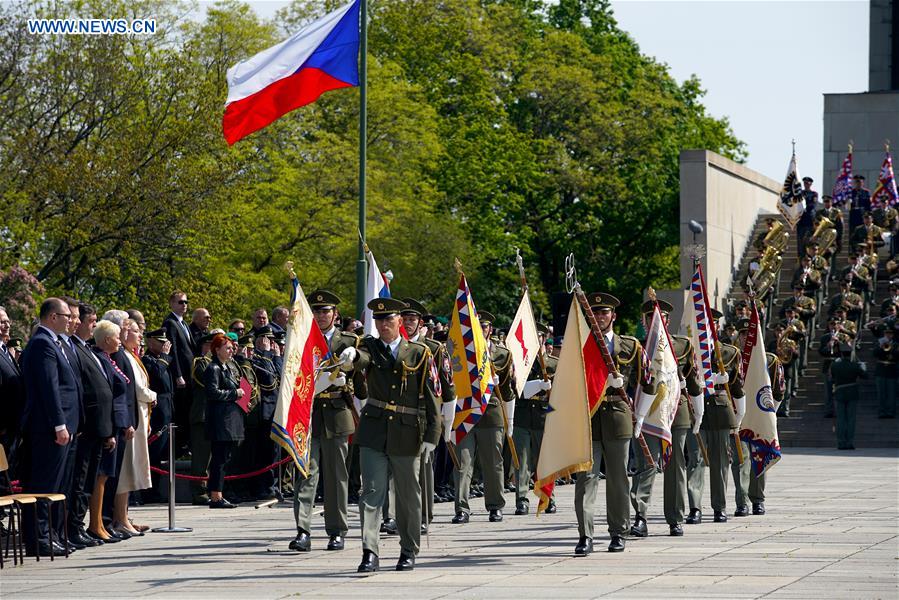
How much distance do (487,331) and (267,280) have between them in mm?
24187

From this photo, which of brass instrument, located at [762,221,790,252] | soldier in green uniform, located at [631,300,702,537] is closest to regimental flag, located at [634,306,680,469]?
soldier in green uniform, located at [631,300,702,537]

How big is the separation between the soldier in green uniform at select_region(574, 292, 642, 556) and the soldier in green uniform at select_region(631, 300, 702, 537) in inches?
37.6

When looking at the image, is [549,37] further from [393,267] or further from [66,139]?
[66,139]

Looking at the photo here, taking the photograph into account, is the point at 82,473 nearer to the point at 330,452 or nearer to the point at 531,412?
the point at 330,452

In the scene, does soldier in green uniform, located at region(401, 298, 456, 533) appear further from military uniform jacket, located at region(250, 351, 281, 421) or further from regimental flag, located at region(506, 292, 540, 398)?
military uniform jacket, located at region(250, 351, 281, 421)

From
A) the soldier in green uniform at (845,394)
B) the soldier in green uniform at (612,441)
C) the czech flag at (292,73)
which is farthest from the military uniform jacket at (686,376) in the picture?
the soldier in green uniform at (845,394)

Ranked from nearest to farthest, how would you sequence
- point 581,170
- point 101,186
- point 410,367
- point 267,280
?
point 410,367 < point 101,186 < point 267,280 < point 581,170

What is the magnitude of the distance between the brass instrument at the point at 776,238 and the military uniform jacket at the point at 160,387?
23222mm

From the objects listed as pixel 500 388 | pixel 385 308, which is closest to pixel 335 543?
pixel 385 308

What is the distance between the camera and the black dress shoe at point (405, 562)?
13.2 metres

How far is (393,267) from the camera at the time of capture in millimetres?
46375

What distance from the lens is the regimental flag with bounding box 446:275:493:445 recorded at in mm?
17797

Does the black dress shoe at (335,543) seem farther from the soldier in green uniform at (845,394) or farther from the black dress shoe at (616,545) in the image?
the soldier in green uniform at (845,394)

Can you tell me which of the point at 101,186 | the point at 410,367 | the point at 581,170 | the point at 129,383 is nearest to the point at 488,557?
the point at 410,367
